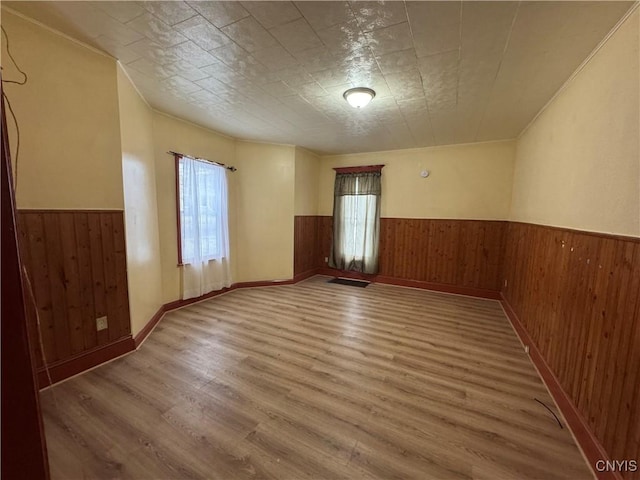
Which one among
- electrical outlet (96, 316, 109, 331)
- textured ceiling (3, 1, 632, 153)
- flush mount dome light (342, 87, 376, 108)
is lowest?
electrical outlet (96, 316, 109, 331)

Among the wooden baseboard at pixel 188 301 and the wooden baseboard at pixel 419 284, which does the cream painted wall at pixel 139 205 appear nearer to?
the wooden baseboard at pixel 188 301

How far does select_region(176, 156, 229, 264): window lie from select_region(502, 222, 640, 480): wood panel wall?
3939 millimetres

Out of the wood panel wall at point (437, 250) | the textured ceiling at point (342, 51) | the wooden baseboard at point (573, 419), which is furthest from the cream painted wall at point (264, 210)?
the wooden baseboard at point (573, 419)

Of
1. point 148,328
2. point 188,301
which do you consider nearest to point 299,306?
point 188,301

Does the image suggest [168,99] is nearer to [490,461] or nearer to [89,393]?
[89,393]

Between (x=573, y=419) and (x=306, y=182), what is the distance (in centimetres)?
446

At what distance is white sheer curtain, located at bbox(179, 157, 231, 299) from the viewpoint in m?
3.52

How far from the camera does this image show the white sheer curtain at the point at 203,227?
352cm

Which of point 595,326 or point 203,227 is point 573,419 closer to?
point 595,326

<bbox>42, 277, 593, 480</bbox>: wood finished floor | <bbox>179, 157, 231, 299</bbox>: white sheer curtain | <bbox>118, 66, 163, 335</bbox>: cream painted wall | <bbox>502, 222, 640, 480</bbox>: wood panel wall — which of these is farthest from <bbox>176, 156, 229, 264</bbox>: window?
<bbox>502, 222, 640, 480</bbox>: wood panel wall

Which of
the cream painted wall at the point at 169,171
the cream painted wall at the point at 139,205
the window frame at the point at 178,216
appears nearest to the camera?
the cream painted wall at the point at 139,205

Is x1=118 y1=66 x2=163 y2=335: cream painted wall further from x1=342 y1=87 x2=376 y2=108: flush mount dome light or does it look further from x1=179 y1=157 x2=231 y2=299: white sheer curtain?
x1=342 y1=87 x2=376 y2=108: flush mount dome light

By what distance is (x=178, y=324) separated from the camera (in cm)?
305

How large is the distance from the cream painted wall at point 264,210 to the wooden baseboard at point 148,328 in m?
1.42
